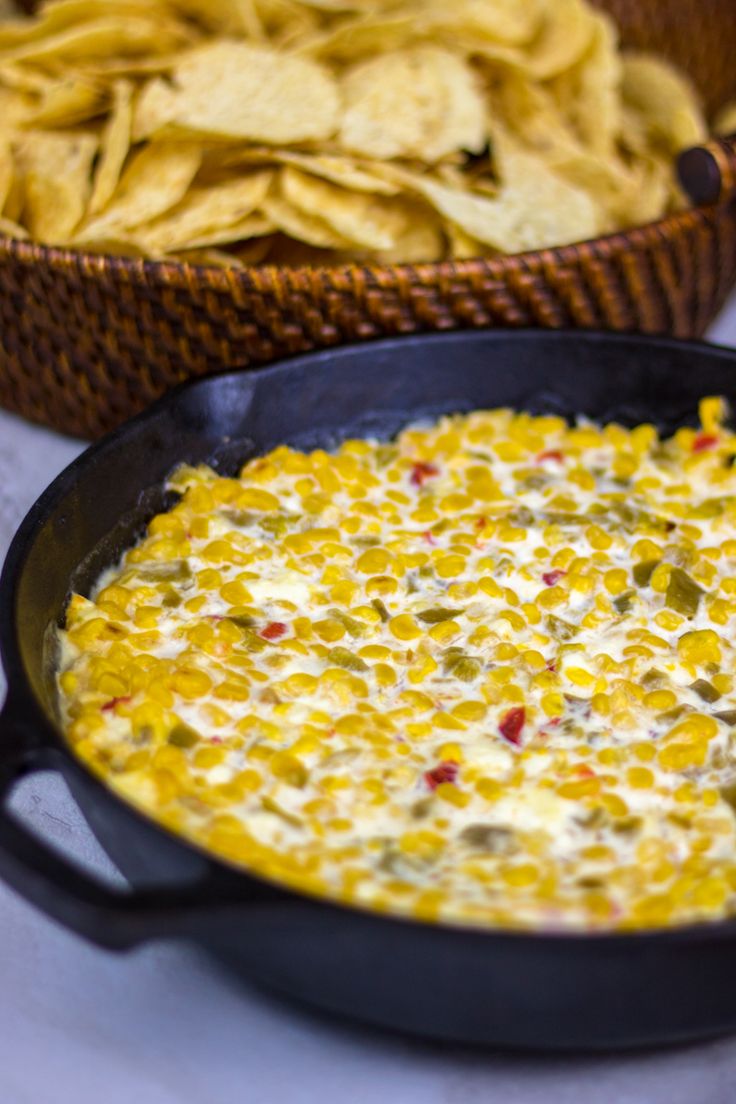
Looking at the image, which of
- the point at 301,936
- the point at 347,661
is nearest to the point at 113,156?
the point at 347,661

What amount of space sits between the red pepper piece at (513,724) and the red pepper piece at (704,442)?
0.85 m

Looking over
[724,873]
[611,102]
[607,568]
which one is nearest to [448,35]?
[611,102]

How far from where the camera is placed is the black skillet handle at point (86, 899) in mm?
1393

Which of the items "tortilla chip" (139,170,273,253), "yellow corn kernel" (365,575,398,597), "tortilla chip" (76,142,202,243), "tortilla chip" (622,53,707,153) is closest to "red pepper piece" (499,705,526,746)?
"yellow corn kernel" (365,575,398,597)

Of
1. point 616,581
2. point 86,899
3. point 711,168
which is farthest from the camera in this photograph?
point 711,168

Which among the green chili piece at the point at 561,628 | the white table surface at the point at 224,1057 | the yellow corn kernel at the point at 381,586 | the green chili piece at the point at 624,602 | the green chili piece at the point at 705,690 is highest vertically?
the green chili piece at the point at 705,690

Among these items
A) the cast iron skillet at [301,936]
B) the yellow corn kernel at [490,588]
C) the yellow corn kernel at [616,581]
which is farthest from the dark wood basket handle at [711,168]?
the cast iron skillet at [301,936]

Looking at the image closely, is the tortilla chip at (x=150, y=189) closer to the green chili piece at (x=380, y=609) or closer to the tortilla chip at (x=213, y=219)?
the tortilla chip at (x=213, y=219)

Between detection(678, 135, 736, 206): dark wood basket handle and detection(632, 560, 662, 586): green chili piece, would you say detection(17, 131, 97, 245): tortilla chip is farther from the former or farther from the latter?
detection(632, 560, 662, 586): green chili piece

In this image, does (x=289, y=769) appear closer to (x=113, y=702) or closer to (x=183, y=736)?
(x=183, y=736)

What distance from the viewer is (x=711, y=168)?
2.72 metres

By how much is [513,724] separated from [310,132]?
149 centimetres

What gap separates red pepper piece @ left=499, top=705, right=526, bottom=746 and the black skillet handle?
0.62m

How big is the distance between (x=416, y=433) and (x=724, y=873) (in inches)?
47.2
